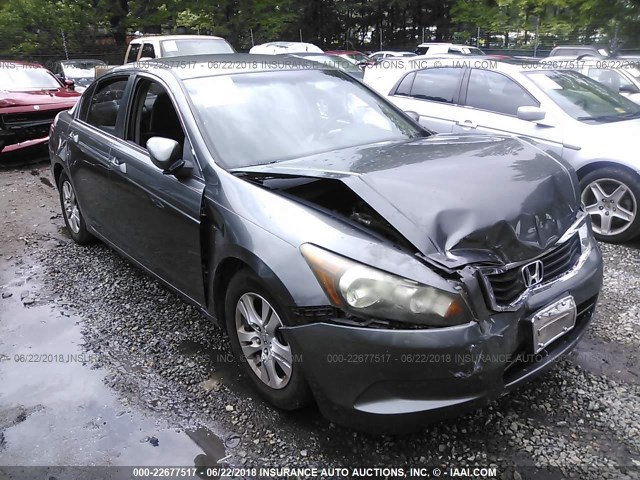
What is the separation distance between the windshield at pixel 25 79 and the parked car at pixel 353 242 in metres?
7.02

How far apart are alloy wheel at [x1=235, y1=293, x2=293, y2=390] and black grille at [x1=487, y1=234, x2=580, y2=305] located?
971 millimetres

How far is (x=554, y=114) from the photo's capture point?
5.34 m

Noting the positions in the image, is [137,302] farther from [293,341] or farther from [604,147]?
[604,147]

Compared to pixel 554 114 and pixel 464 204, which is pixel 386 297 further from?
pixel 554 114

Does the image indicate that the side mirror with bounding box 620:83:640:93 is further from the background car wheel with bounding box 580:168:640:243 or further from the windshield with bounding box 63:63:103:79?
the windshield with bounding box 63:63:103:79

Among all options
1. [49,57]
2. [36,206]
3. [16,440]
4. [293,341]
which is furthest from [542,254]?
[49,57]

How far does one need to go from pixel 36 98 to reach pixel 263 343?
313 inches

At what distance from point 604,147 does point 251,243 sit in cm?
391

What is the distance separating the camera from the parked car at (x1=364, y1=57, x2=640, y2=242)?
4844mm

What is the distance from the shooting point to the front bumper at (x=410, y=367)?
2084 millimetres

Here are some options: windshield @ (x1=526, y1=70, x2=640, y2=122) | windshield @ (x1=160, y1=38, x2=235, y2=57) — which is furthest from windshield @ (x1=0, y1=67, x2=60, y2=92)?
windshield @ (x1=526, y1=70, x2=640, y2=122)

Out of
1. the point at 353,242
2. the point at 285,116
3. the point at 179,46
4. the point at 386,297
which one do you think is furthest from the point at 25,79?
the point at 386,297

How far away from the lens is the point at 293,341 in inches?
91.0

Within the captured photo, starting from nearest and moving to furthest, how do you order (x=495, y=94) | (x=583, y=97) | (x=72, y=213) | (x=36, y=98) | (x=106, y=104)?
(x=106, y=104) < (x=72, y=213) < (x=583, y=97) < (x=495, y=94) < (x=36, y=98)
